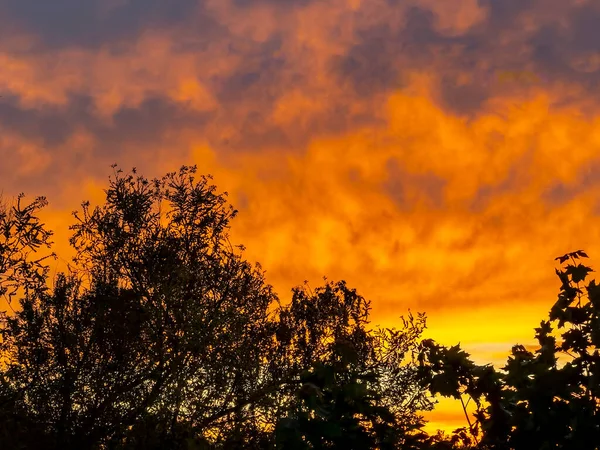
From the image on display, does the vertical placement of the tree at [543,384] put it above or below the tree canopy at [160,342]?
below

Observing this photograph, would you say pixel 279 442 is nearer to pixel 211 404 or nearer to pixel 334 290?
pixel 211 404

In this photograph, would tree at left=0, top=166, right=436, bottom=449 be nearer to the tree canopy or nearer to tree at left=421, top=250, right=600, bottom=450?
the tree canopy

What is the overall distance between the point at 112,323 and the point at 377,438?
69.8 feet

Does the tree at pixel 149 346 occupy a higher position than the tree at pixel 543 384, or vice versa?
the tree at pixel 149 346

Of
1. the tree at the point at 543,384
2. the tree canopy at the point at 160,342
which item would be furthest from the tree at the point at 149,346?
the tree at the point at 543,384

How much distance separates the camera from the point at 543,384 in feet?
27.7

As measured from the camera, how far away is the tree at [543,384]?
830 cm

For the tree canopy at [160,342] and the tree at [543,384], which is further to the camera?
the tree canopy at [160,342]

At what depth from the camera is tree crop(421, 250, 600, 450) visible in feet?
27.2

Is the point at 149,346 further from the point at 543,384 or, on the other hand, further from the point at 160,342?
the point at 543,384

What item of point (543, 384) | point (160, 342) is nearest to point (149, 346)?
point (160, 342)

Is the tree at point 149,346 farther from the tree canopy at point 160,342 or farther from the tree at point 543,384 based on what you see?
the tree at point 543,384

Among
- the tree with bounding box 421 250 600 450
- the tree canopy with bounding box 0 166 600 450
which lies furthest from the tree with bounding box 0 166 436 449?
the tree with bounding box 421 250 600 450

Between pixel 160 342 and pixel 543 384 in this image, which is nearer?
pixel 543 384
